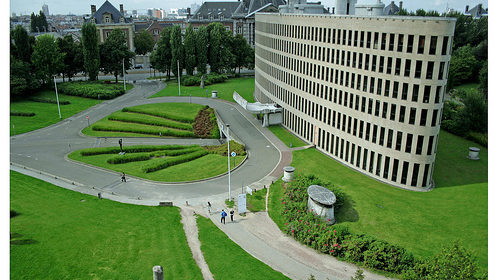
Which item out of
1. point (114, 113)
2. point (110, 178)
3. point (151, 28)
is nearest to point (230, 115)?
point (114, 113)

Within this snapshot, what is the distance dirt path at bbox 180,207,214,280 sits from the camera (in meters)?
34.9

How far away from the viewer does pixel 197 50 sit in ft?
411

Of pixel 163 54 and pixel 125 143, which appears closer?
pixel 125 143

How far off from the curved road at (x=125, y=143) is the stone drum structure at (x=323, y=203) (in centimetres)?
1169

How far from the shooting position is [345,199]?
4906 centimetres

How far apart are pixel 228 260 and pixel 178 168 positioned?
2651 cm

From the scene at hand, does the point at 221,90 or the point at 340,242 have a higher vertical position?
the point at 221,90

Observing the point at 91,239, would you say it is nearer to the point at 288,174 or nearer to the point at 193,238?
the point at 193,238

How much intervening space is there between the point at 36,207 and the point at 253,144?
36.5 meters

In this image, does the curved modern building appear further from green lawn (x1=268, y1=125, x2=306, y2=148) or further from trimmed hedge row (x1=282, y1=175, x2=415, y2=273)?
trimmed hedge row (x1=282, y1=175, x2=415, y2=273)

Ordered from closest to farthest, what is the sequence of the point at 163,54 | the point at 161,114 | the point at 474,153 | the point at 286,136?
the point at 474,153
the point at 286,136
the point at 161,114
the point at 163,54

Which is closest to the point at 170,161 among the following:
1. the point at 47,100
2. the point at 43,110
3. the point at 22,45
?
the point at 43,110

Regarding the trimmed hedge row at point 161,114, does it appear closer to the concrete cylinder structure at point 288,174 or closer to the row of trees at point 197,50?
the concrete cylinder structure at point 288,174

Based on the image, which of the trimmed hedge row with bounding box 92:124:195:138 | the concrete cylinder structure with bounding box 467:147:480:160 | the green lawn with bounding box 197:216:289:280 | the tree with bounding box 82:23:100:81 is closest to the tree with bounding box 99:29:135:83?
the tree with bounding box 82:23:100:81
